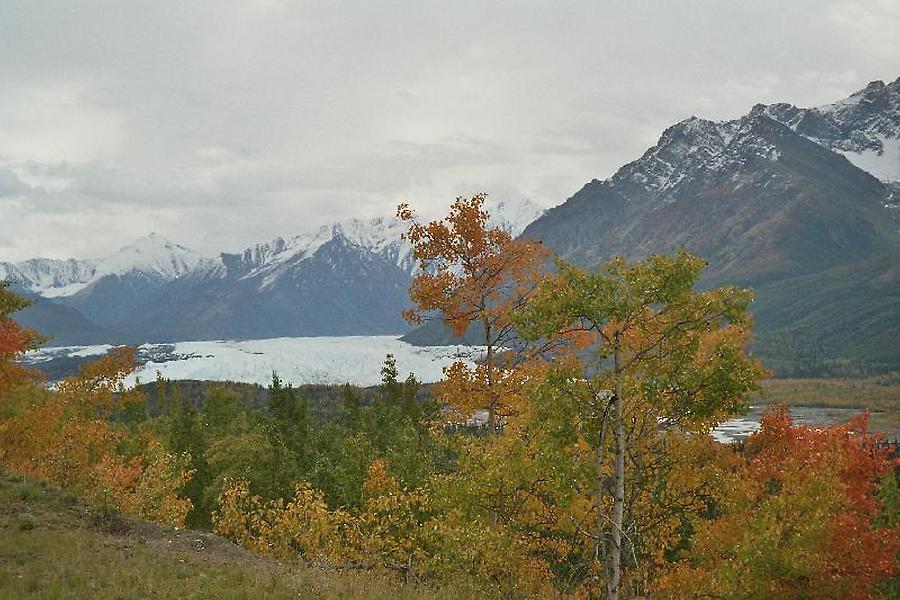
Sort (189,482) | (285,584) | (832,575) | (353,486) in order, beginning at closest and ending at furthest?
1. (285,584)
2. (832,575)
3. (353,486)
4. (189,482)

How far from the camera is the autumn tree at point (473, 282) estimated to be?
20969 millimetres

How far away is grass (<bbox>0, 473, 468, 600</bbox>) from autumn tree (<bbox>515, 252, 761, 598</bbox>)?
6891 mm

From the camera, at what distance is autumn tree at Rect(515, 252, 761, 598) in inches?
577

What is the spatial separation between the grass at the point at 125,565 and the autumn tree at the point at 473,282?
587 centimetres

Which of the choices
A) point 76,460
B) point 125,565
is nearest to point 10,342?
point 76,460

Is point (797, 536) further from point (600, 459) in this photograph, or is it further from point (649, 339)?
point (600, 459)

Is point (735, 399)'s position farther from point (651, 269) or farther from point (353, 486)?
point (353, 486)

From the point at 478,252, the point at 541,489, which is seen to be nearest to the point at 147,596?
the point at 541,489

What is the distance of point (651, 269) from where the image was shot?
15094mm

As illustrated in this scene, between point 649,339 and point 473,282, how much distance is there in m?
6.73

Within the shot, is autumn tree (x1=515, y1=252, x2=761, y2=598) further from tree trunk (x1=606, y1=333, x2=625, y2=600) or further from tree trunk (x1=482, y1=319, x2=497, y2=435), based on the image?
tree trunk (x1=482, y1=319, x2=497, y2=435)

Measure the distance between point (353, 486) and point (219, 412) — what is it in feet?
140

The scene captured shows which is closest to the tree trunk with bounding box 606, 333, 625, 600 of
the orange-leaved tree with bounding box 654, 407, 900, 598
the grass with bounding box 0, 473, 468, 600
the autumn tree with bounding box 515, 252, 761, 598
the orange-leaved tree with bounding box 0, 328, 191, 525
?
the autumn tree with bounding box 515, 252, 761, 598

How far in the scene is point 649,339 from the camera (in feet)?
52.7
